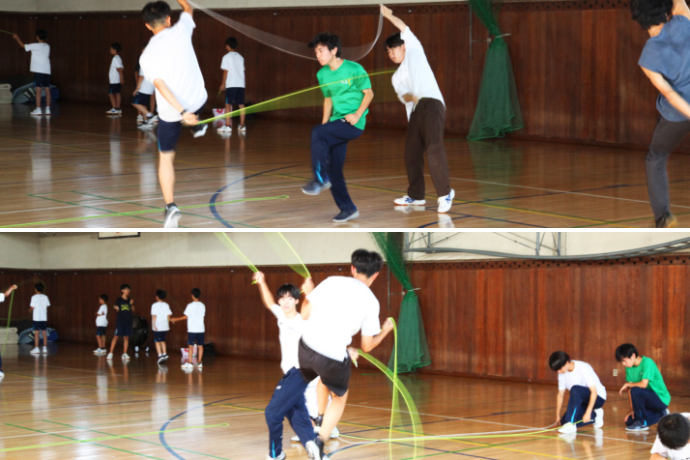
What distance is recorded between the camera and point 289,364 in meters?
6.50

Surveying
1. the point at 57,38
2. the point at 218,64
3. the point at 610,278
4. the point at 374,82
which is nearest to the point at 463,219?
the point at 610,278

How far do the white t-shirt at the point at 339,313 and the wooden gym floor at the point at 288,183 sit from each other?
8.50ft

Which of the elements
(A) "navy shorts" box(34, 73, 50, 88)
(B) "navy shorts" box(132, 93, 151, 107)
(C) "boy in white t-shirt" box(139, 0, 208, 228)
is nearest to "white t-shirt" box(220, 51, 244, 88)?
(B) "navy shorts" box(132, 93, 151, 107)

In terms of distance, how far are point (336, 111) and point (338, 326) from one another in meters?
3.02

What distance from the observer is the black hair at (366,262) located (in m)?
5.33

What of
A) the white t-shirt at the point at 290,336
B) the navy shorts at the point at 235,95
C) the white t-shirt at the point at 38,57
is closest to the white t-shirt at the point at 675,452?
the white t-shirt at the point at 290,336

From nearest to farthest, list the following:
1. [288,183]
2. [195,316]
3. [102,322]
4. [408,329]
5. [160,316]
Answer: [288,183] → [408,329] → [195,316] → [160,316] → [102,322]

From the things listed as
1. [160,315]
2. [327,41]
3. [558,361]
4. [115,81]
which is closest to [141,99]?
[115,81]

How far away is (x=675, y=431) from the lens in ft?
15.9

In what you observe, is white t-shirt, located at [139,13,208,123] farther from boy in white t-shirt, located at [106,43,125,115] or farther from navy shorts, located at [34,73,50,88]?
boy in white t-shirt, located at [106,43,125,115]

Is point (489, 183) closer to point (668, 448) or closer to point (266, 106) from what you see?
point (668, 448)

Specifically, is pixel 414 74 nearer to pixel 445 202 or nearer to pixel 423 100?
pixel 423 100

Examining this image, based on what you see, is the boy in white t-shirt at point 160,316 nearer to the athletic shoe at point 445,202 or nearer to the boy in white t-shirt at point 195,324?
the boy in white t-shirt at point 195,324

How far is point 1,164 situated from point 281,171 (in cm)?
355
